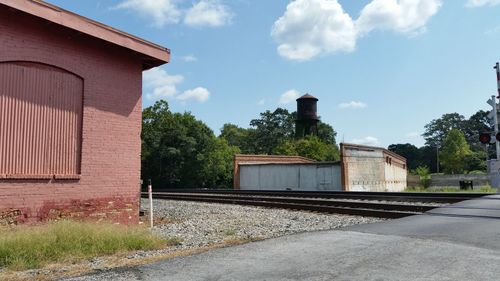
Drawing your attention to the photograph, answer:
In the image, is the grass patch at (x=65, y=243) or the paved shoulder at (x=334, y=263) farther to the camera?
the grass patch at (x=65, y=243)

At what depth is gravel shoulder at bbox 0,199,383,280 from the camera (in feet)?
20.8

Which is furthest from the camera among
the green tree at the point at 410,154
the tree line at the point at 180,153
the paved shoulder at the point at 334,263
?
the green tree at the point at 410,154

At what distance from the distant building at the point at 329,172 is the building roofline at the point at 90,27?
827 inches

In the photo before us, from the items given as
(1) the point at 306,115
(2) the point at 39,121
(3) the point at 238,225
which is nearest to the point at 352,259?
(3) the point at 238,225

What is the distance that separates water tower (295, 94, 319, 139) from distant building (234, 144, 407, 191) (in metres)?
26.6

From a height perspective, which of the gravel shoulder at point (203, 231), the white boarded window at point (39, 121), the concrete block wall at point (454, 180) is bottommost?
the gravel shoulder at point (203, 231)

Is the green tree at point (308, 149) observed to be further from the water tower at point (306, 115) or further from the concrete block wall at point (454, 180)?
the concrete block wall at point (454, 180)

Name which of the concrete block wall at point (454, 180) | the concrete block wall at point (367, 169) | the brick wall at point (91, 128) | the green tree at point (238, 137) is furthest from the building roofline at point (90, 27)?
the green tree at point (238, 137)

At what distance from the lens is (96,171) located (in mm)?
11031

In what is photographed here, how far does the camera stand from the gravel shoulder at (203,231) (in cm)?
634

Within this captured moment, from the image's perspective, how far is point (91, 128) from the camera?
1096 cm

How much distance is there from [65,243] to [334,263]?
4.48 meters

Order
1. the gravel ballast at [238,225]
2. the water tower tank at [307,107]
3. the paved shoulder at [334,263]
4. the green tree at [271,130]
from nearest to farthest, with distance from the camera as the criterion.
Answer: the paved shoulder at [334,263]
the gravel ballast at [238,225]
the water tower tank at [307,107]
the green tree at [271,130]

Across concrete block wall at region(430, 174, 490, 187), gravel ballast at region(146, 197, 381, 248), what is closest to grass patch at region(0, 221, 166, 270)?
gravel ballast at region(146, 197, 381, 248)
